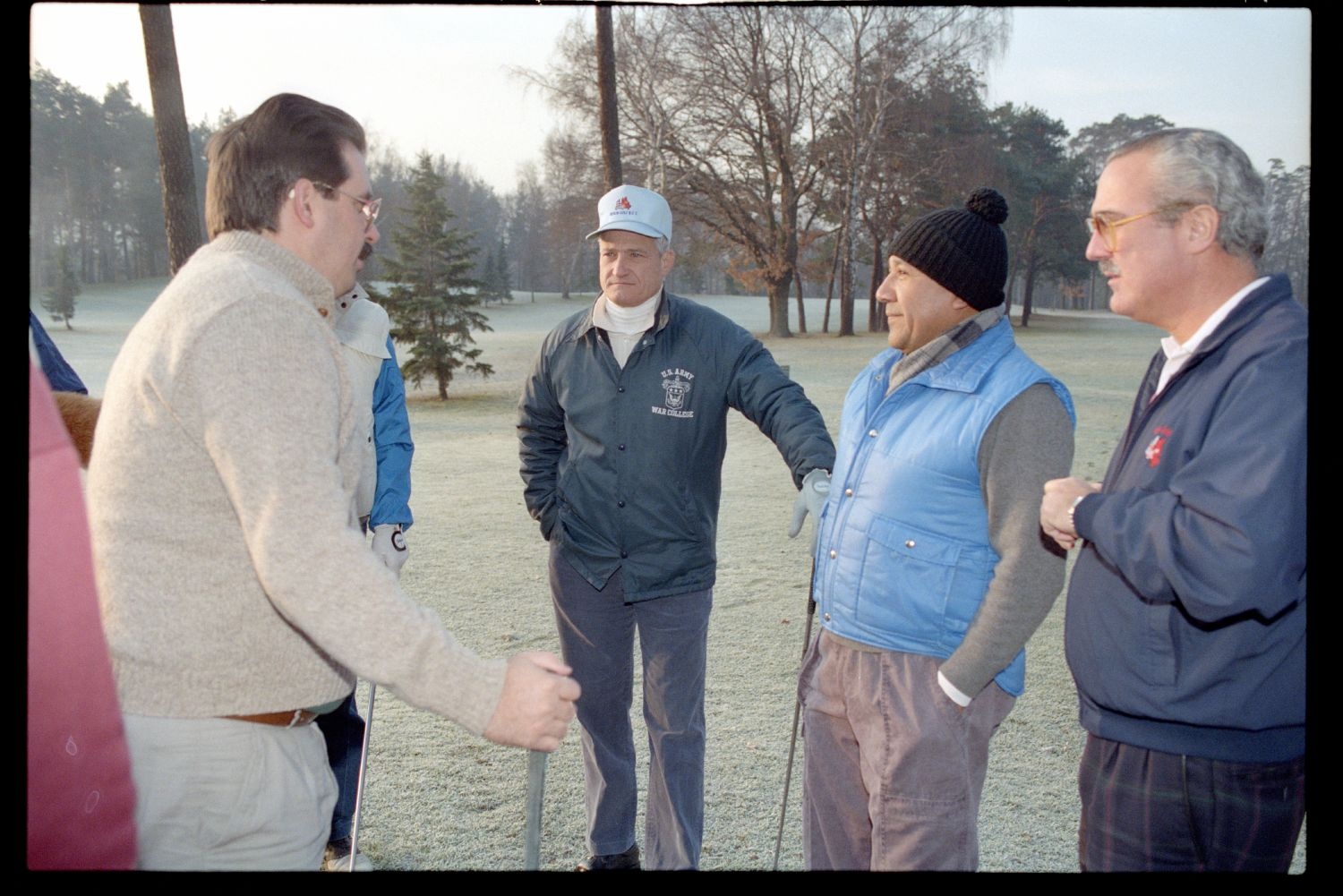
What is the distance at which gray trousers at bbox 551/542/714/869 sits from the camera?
313cm

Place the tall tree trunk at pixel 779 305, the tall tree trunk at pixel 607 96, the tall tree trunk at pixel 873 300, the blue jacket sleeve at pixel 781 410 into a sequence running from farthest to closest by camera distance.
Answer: the tall tree trunk at pixel 873 300 < the tall tree trunk at pixel 779 305 < the tall tree trunk at pixel 607 96 < the blue jacket sleeve at pixel 781 410

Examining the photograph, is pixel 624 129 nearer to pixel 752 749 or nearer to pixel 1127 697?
pixel 752 749

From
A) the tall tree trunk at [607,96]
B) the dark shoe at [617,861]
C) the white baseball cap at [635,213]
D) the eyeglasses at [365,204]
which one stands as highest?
the tall tree trunk at [607,96]

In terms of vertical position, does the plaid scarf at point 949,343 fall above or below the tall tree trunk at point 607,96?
below

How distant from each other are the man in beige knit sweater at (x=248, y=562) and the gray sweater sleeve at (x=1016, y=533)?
0.99 metres

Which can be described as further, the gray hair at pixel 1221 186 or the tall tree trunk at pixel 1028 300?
the tall tree trunk at pixel 1028 300

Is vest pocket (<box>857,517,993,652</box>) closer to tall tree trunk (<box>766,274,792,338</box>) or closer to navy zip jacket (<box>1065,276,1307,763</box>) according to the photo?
navy zip jacket (<box>1065,276,1307,763</box>)

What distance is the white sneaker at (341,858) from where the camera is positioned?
3.14m

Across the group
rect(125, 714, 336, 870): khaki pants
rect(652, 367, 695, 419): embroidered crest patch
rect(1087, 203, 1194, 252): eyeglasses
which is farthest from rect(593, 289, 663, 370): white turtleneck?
rect(125, 714, 336, 870): khaki pants

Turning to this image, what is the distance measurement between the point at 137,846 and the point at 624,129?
25912 millimetres

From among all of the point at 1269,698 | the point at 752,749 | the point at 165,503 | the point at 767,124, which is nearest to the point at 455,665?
the point at 165,503

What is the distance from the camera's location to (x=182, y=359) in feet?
4.92

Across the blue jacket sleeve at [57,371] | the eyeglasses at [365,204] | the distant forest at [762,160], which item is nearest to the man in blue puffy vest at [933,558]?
the eyeglasses at [365,204]

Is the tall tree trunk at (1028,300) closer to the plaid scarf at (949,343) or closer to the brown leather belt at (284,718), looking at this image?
the plaid scarf at (949,343)
